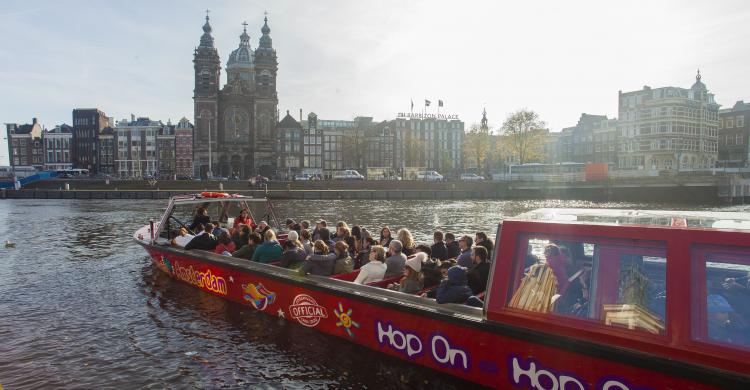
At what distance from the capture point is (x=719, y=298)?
534cm

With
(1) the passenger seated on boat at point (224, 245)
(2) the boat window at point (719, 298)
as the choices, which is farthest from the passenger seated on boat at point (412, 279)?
(1) the passenger seated on boat at point (224, 245)

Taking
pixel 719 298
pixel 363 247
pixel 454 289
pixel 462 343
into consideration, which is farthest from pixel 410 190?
pixel 719 298

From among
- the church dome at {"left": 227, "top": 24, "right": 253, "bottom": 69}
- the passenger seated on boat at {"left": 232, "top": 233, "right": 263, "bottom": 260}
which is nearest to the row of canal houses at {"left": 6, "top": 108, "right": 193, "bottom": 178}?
the church dome at {"left": 227, "top": 24, "right": 253, "bottom": 69}

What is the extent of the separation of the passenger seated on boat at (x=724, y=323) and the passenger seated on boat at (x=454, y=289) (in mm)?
3328

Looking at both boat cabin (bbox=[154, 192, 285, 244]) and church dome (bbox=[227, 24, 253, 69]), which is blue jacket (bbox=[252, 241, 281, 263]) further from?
church dome (bbox=[227, 24, 253, 69])

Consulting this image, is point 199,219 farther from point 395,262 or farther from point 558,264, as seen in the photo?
point 558,264

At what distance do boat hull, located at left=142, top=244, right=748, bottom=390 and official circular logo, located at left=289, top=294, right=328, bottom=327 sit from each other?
21 mm

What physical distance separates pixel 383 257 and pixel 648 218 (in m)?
4.96

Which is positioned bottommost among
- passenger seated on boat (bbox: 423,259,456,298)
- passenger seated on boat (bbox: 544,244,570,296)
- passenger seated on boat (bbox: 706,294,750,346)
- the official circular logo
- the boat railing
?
the official circular logo

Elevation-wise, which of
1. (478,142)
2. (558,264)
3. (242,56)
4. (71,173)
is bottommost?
(558,264)

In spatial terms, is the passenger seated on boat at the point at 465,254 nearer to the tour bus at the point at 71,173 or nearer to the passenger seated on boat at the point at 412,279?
the passenger seated on boat at the point at 412,279

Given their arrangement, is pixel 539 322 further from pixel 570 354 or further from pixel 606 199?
pixel 606 199

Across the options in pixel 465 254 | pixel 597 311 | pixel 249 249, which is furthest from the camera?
pixel 249 249

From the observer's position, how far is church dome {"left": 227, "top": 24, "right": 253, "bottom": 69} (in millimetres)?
103556
